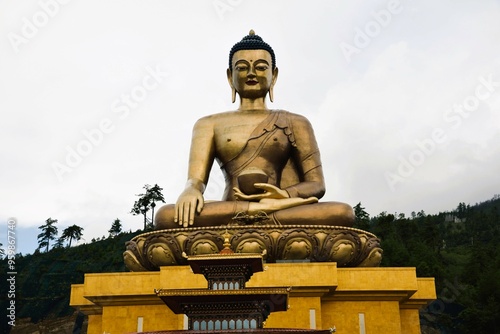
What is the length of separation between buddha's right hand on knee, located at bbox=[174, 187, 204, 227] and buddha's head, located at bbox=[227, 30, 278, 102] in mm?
2974

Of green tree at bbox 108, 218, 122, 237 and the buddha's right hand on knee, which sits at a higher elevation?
green tree at bbox 108, 218, 122, 237

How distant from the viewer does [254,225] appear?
9.55 m

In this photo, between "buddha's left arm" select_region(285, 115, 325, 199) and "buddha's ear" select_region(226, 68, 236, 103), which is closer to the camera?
"buddha's left arm" select_region(285, 115, 325, 199)

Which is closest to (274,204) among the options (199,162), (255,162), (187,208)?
(255,162)

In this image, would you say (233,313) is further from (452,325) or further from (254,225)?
(452,325)

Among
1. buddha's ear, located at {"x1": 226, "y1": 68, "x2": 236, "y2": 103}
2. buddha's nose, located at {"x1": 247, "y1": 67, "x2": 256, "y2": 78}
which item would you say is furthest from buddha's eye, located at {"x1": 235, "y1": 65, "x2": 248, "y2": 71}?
buddha's ear, located at {"x1": 226, "y1": 68, "x2": 236, "y2": 103}

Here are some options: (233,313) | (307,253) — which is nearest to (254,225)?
(307,253)

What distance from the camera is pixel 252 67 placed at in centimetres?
1184

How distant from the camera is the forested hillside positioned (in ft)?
62.0

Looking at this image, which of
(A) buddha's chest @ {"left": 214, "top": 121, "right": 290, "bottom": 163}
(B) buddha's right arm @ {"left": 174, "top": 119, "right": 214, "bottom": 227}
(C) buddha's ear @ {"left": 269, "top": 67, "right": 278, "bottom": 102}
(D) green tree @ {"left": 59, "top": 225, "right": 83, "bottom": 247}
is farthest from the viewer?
(D) green tree @ {"left": 59, "top": 225, "right": 83, "bottom": 247}

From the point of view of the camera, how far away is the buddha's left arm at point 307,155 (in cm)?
1091

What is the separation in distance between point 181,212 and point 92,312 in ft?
8.08

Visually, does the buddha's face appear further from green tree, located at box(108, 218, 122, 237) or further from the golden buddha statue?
green tree, located at box(108, 218, 122, 237)

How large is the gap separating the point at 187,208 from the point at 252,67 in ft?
11.8
